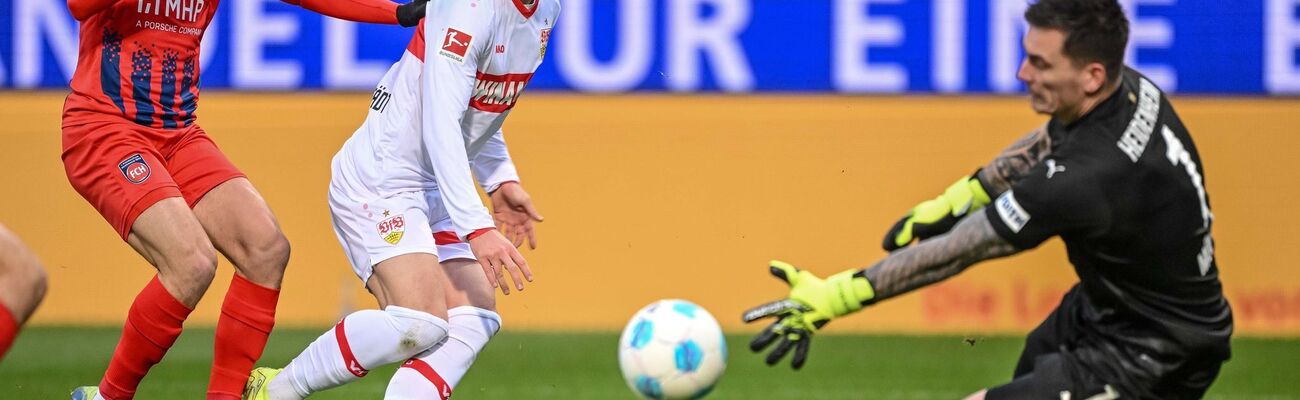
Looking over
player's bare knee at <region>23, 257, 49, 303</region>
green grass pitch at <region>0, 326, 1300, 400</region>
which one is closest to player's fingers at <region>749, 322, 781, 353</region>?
player's bare knee at <region>23, 257, 49, 303</region>

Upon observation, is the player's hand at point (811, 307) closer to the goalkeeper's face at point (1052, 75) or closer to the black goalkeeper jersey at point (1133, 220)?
the black goalkeeper jersey at point (1133, 220)

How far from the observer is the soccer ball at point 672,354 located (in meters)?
4.55

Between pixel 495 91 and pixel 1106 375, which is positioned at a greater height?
pixel 495 91

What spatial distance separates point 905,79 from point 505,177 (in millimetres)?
5536

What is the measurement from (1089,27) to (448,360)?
7.26 feet

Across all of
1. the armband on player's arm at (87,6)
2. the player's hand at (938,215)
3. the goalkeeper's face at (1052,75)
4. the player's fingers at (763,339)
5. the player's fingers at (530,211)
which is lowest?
the player's fingers at (530,211)

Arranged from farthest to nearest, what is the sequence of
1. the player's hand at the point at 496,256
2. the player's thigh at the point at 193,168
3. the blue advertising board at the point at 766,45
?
the blue advertising board at the point at 766,45
the player's thigh at the point at 193,168
the player's hand at the point at 496,256

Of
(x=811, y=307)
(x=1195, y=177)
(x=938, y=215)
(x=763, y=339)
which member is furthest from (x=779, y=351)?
(x=1195, y=177)

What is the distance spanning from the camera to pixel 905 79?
33.4 feet

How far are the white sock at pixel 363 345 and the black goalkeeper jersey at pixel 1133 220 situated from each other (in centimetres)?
185

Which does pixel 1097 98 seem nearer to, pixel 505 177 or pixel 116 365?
pixel 505 177

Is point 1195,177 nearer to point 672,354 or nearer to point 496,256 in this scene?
point 672,354

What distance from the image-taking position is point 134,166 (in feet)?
16.0

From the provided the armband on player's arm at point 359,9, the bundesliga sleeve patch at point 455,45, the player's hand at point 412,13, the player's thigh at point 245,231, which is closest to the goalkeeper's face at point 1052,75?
the bundesliga sleeve patch at point 455,45
